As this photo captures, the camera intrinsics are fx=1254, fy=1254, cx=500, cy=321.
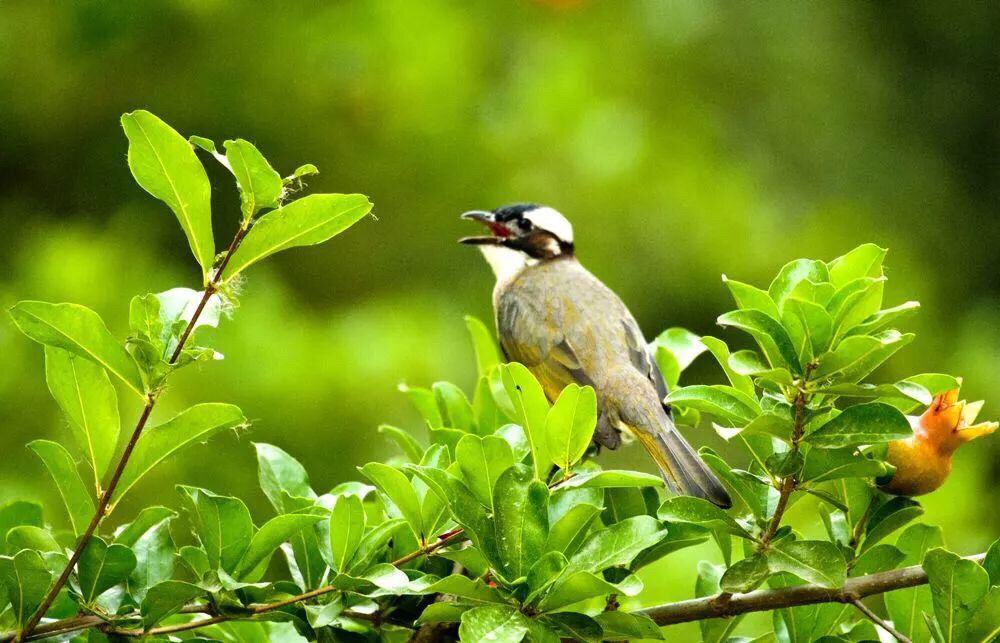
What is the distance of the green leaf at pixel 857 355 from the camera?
55.5 inches

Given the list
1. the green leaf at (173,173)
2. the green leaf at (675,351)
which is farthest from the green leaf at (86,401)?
the green leaf at (675,351)

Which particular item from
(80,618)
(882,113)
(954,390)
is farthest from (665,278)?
(80,618)

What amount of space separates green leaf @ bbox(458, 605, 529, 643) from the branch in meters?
0.17

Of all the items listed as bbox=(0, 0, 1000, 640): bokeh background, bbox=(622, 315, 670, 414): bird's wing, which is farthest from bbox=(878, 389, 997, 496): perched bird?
bbox=(0, 0, 1000, 640): bokeh background

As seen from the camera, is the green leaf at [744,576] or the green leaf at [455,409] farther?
the green leaf at [455,409]

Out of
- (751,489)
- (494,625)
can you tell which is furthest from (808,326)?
(494,625)

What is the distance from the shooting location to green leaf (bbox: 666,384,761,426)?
1505mm

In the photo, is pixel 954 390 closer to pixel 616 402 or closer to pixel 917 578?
pixel 917 578

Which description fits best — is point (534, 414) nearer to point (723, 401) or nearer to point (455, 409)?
point (723, 401)

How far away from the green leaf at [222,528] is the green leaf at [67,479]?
155 mm

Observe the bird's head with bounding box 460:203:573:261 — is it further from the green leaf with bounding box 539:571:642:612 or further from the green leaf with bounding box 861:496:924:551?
the green leaf with bounding box 539:571:642:612

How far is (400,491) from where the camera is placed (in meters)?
1.56

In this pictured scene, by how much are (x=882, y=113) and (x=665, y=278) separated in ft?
6.90

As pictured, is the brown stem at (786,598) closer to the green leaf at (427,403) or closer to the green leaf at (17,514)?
the green leaf at (17,514)
